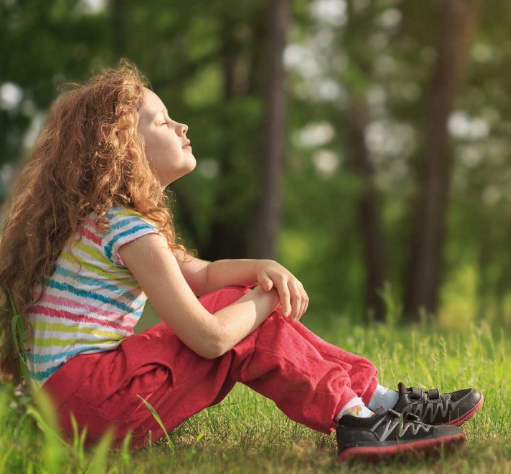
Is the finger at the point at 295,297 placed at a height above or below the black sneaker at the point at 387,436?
above

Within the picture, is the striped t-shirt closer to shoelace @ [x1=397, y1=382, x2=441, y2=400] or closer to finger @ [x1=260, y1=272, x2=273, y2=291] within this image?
finger @ [x1=260, y1=272, x2=273, y2=291]

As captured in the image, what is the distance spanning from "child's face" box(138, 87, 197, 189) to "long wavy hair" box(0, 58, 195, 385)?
0.04 metres

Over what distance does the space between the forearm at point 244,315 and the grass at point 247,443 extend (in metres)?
0.37

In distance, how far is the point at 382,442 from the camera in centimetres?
240

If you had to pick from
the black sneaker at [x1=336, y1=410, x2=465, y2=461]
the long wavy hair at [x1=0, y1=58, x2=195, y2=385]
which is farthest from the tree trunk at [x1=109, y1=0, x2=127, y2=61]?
the black sneaker at [x1=336, y1=410, x2=465, y2=461]

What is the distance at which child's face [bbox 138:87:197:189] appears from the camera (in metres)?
2.75

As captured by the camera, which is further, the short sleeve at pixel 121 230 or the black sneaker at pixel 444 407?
the black sneaker at pixel 444 407

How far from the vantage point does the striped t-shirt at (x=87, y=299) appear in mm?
2471

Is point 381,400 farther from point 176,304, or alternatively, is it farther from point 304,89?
point 304,89

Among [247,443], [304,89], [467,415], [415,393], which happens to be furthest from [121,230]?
[304,89]

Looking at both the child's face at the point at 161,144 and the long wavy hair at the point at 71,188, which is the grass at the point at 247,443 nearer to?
the long wavy hair at the point at 71,188

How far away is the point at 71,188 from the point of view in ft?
8.47

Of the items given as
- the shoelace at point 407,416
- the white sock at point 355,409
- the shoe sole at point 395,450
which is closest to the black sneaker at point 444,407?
the shoelace at point 407,416

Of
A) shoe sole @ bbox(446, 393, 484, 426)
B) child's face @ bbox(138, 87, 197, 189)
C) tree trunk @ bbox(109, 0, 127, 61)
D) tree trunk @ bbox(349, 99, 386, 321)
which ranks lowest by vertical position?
tree trunk @ bbox(349, 99, 386, 321)
